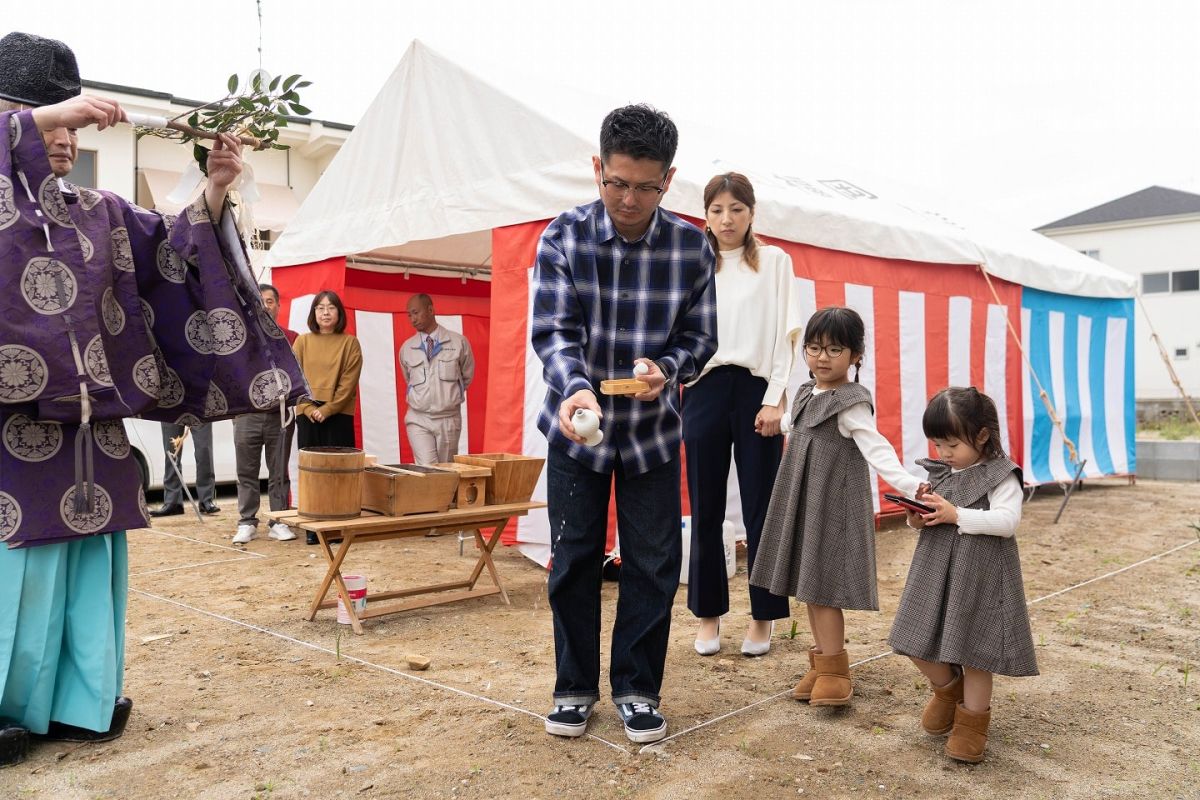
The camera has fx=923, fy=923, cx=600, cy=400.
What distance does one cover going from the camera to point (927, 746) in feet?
8.23

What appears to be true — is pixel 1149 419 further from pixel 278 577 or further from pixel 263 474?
pixel 278 577

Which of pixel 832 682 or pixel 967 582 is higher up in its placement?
pixel 967 582

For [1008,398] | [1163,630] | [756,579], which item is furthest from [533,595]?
[1008,398]

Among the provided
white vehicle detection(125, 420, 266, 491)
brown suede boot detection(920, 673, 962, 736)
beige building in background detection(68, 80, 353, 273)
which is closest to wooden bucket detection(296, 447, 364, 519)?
brown suede boot detection(920, 673, 962, 736)

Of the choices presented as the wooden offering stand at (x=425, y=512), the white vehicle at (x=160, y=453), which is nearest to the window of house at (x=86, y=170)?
the white vehicle at (x=160, y=453)

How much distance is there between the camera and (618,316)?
2467 millimetres

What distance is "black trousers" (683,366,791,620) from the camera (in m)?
3.25

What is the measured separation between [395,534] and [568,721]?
1.67 meters

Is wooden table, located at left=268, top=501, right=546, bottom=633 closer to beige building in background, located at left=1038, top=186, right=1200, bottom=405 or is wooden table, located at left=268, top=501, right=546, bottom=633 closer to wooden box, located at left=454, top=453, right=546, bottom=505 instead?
wooden box, located at left=454, top=453, right=546, bottom=505

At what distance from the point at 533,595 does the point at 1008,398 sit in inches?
199

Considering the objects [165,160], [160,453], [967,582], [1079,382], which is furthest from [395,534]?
[165,160]

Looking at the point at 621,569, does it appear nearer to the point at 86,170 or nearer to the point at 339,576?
the point at 339,576

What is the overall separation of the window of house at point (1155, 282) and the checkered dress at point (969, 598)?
77.6ft

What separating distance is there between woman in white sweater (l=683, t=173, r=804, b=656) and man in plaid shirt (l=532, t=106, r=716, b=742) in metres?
0.74
